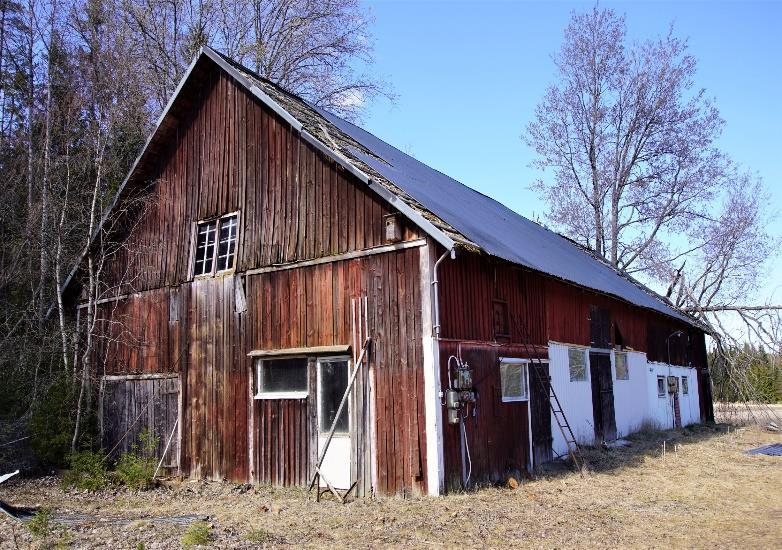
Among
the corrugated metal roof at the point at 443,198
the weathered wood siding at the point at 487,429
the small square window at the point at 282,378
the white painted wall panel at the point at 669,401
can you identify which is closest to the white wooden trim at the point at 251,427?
the small square window at the point at 282,378

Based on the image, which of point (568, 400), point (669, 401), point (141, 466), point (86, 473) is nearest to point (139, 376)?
point (86, 473)

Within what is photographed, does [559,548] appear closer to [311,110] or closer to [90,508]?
[90,508]

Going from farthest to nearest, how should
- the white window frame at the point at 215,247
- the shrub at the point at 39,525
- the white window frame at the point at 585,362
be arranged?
1. the white window frame at the point at 585,362
2. the white window frame at the point at 215,247
3. the shrub at the point at 39,525

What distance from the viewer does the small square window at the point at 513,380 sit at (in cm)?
1241

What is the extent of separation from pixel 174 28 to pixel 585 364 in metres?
19.2

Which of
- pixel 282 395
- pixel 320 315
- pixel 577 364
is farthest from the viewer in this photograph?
pixel 577 364

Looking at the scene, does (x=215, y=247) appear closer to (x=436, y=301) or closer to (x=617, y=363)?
(x=436, y=301)

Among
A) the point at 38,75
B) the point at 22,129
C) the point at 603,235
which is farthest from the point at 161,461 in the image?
the point at 603,235

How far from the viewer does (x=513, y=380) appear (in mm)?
12789

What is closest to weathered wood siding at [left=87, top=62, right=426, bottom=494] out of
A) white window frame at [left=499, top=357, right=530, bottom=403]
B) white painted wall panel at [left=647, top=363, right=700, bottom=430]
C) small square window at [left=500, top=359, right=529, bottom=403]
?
white window frame at [left=499, top=357, right=530, bottom=403]

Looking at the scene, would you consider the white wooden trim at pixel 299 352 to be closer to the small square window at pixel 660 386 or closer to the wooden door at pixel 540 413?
the wooden door at pixel 540 413

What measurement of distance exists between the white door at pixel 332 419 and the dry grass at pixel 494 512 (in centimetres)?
59

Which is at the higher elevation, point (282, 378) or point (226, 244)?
point (226, 244)

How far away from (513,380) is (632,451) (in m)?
4.78
